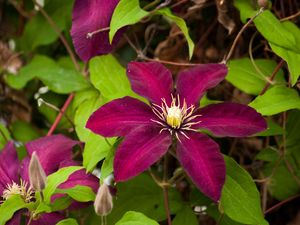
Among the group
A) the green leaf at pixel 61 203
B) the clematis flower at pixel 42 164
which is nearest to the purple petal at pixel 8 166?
the clematis flower at pixel 42 164

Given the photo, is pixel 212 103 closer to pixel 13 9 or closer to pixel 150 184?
pixel 150 184

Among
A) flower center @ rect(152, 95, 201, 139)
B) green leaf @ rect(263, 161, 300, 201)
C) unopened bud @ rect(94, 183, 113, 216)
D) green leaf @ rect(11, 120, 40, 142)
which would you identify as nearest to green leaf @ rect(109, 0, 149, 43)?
flower center @ rect(152, 95, 201, 139)

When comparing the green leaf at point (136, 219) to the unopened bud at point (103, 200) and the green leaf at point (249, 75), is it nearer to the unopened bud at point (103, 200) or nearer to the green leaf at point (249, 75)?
the unopened bud at point (103, 200)

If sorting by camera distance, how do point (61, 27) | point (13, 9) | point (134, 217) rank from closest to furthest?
1. point (134, 217)
2. point (61, 27)
3. point (13, 9)

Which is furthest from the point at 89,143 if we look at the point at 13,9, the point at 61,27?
the point at 13,9

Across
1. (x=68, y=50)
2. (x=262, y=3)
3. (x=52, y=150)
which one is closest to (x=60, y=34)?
(x=68, y=50)

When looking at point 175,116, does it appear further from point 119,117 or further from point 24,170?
point 24,170

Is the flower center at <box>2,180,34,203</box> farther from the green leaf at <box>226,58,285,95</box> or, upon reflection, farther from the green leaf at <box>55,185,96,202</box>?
the green leaf at <box>226,58,285,95</box>
